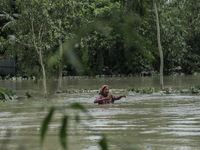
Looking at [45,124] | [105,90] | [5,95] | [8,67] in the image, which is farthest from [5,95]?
[8,67]

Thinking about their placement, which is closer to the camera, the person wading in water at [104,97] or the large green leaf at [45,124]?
the large green leaf at [45,124]

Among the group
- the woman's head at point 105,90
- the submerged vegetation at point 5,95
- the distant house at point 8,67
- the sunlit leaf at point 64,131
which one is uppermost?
the distant house at point 8,67

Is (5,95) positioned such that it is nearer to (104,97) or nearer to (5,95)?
(5,95)

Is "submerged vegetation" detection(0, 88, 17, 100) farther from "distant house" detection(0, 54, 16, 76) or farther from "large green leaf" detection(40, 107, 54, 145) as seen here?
"distant house" detection(0, 54, 16, 76)

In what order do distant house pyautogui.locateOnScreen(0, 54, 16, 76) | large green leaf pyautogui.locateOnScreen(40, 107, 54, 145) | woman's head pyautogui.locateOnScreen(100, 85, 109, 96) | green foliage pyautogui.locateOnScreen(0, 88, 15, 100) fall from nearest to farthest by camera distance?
1. large green leaf pyautogui.locateOnScreen(40, 107, 54, 145)
2. woman's head pyautogui.locateOnScreen(100, 85, 109, 96)
3. green foliage pyautogui.locateOnScreen(0, 88, 15, 100)
4. distant house pyautogui.locateOnScreen(0, 54, 16, 76)

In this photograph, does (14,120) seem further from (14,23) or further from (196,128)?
(14,23)

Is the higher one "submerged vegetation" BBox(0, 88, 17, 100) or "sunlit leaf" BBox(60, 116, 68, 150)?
"sunlit leaf" BBox(60, 116, 68, 150)

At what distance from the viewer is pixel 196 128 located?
22.7 ft

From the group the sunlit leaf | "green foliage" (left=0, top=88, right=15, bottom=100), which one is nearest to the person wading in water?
"green foliage" (left=0, top=88, right=15, bottom=100)

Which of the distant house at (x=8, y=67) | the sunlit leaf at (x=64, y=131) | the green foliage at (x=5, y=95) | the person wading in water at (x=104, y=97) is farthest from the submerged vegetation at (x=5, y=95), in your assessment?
the distant house at (x=8, y=67)

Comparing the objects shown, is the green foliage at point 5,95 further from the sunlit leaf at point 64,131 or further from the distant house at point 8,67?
the distant house at point 8,67

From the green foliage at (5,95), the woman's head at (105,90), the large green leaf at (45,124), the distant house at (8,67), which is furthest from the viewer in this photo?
the distant house at (8,67)

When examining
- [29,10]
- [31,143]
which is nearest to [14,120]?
[31,143]

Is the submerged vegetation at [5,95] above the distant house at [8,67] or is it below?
below
